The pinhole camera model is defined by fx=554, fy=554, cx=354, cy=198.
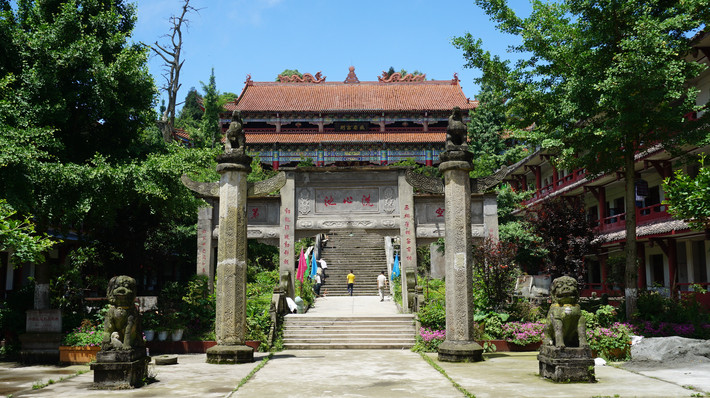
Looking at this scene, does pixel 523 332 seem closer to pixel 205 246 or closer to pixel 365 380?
pixel 365 380

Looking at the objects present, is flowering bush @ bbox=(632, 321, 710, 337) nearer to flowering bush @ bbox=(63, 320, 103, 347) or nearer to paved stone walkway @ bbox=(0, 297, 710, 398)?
paved stone walkway @ bbox=(0, 297, 710, 398)

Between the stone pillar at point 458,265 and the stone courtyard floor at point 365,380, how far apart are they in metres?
0.36

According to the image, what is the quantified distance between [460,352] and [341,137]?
30.6 metres

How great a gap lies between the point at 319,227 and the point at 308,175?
5.21 ft

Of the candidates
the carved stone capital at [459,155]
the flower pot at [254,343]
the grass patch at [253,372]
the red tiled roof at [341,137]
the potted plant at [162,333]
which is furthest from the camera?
the red tiled roof at [341,137]

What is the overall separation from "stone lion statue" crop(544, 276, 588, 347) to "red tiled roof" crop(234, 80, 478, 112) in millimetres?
33609

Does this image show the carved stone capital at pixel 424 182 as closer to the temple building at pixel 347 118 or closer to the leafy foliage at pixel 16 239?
the leafy foliage at pixel 16 239

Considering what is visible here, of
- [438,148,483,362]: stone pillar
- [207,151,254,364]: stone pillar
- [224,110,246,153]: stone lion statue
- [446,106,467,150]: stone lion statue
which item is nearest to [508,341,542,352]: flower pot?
[438,148,483,362]: stone pillar

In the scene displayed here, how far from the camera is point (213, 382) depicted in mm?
8828

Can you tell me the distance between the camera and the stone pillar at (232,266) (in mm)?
11148

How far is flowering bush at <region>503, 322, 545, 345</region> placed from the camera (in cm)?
1273

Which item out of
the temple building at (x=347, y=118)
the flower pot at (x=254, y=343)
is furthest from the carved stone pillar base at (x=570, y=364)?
the temple building at (x=347, y=118)

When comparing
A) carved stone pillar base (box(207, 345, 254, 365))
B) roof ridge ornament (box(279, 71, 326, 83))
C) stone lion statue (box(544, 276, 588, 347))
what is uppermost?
roof ridge ornament (box(279, 71, 326, 83))

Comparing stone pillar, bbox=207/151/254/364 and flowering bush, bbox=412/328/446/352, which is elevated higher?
stone pillar, bbox=207/151/254/364
